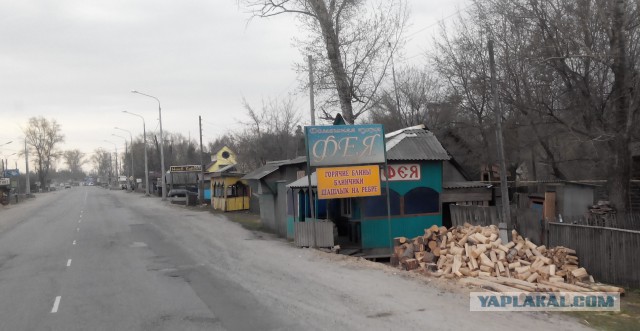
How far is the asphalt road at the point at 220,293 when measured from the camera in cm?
919

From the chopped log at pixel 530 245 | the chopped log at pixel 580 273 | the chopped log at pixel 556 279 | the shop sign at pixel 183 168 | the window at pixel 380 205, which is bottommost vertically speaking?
the chopped log at pixel 556 279

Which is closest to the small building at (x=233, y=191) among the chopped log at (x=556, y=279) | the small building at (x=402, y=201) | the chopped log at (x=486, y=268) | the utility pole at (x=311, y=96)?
the utility pole at (x=311, y=96)

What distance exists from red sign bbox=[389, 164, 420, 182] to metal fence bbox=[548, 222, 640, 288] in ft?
21.0

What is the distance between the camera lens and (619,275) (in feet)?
43.0

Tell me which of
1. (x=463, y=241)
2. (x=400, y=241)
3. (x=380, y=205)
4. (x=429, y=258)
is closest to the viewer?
(x=463, y=241)

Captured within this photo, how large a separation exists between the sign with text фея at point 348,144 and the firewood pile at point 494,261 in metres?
3.38

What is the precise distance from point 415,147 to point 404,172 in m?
1.20

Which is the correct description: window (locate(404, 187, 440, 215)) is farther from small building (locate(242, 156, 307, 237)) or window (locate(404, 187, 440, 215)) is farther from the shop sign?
the shop sign

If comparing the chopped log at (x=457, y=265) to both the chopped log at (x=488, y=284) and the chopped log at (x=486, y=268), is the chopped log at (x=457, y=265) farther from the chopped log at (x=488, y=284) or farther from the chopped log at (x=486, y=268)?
the chopped log at (x=488, y=284)

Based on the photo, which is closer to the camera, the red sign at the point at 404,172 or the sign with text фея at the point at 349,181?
the sign with text фея at the point at 349,181

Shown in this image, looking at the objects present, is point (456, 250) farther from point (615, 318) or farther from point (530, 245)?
point (615, 318)

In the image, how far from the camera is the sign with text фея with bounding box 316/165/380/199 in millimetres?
18875

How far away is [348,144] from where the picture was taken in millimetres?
19188

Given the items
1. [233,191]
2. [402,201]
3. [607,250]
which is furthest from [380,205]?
[233,191]
